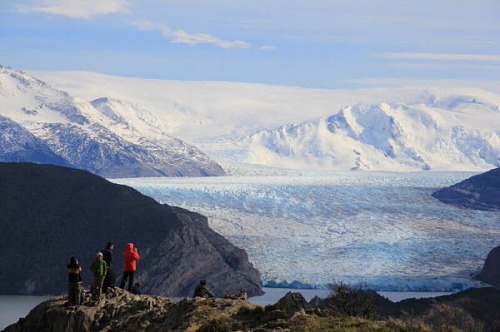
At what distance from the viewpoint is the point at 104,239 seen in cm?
18662

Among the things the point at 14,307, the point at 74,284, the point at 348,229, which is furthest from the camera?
the point at 348,229

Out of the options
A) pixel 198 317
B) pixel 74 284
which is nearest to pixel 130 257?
pixel 74 284

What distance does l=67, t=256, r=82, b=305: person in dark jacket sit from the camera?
44.0 m

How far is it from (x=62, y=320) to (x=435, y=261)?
4583 inches

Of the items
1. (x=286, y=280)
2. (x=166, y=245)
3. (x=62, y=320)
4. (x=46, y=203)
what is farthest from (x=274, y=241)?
(x=62, y=320)

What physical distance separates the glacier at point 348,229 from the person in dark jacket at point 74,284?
10187cm

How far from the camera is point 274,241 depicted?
532 ft

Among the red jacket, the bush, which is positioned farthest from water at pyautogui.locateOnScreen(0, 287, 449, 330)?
the red jacket

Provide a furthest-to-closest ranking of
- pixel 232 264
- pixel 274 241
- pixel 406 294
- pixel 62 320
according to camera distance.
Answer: pixel 232 264, pixel 274 241, pixel 406 294, pixel 62 320

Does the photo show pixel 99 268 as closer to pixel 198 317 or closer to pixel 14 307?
pixel 198 317

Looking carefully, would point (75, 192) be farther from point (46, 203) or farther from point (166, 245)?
point (166, 245)

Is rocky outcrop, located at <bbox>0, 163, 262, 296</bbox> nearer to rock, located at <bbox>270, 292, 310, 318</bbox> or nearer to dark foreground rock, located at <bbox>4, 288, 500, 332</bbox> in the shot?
dark foreground rock, located at <bbox>4, 288, 500, 332</bbox>

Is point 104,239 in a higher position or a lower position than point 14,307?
higher

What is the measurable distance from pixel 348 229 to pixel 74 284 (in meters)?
124
